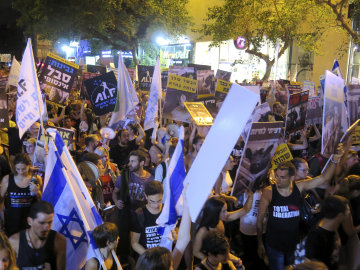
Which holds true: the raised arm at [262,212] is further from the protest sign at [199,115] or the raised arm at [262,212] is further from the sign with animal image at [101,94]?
the sign with animal image at [101,94]

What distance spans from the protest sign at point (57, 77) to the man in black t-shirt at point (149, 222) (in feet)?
16.5

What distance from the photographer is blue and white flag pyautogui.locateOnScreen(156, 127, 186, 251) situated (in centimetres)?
375

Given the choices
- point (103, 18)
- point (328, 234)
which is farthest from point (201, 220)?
point (103, 18)

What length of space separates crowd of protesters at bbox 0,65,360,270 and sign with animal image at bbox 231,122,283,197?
138 millimetres

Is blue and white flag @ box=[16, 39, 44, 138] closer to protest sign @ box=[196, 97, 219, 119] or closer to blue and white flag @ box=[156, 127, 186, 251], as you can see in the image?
blue and white flag @ box=[156, 127, 186, 251]

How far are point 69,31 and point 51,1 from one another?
235cm

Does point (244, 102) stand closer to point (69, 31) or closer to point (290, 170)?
point (290, 170)

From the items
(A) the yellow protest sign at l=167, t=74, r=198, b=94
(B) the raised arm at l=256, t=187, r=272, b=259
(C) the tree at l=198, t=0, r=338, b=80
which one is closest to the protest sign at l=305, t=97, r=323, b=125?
(A) the yellow protest sign at l=167, t=74, r=198, b=94

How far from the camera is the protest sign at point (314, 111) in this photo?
901cm

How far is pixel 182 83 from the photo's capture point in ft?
29.6

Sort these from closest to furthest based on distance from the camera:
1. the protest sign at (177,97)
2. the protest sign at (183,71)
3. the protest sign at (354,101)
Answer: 1. the protest sign at (354,101)
2. the protest sign at (177,97)
3. the protest sign at (183,71)

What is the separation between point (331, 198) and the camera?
4027 mm

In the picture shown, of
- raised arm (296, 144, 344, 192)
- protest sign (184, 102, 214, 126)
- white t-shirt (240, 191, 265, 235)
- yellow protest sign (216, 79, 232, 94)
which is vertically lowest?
white t-shirt (240, 191, 265, 235)

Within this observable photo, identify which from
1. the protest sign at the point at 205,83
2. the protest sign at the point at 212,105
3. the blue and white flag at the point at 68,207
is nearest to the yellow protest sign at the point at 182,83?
the protest sign at the point at 205,83
